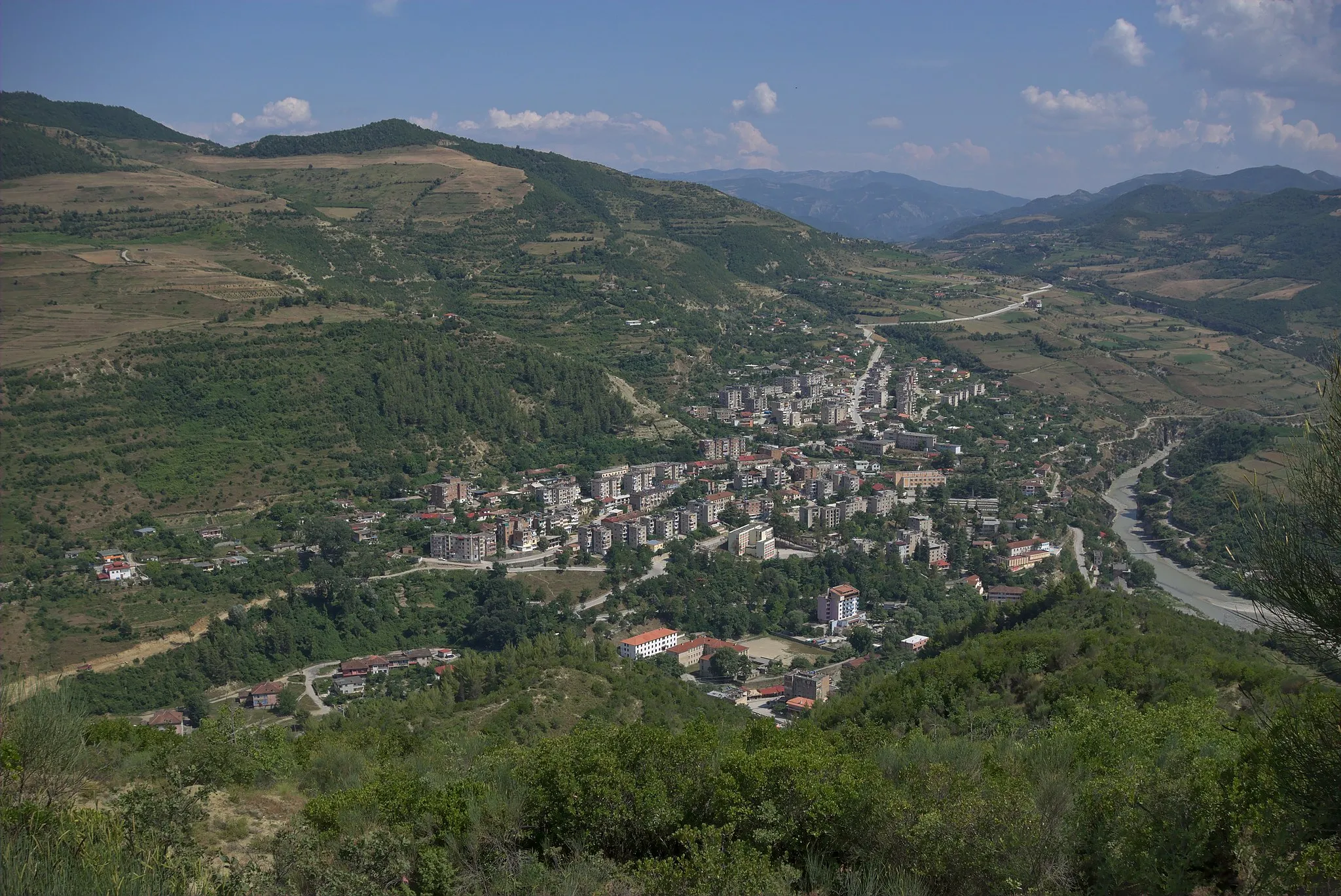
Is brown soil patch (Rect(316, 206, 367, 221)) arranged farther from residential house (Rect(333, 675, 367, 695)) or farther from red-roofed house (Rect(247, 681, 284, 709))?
red-roofed house (Rect(247, 681, 284, 709))

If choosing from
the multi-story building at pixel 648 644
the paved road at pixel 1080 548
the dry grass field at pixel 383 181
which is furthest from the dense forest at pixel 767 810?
the dry grass field at pixel 383 181

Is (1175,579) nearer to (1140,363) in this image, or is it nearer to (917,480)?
(917,480)

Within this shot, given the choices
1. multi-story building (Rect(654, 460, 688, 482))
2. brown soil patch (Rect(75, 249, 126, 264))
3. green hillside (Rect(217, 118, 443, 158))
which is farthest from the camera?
green hillside (Rect(217, 118, 443, 158))

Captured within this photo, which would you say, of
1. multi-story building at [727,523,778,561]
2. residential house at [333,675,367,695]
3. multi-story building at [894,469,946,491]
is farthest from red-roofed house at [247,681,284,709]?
multi-story building at [894,469,946,491]

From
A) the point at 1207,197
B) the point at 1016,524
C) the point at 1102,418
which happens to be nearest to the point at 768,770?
the point at 1016,524

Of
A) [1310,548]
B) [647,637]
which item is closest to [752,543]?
[647,637]

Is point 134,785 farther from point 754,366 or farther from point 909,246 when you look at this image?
point 909,246
